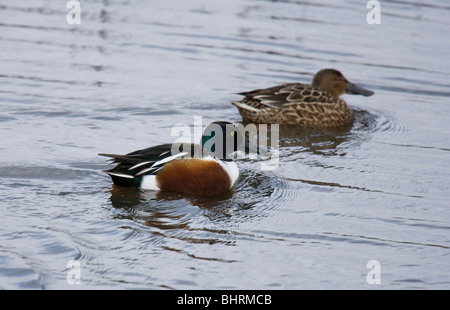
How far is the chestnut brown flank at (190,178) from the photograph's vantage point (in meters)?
7.06

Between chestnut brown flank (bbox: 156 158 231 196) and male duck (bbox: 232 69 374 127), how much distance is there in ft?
9.39

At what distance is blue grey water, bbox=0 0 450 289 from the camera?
5566 mm

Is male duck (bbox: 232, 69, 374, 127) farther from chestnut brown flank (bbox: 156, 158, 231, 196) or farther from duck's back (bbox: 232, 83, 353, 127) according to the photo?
chestnut brown flank (bbox: 156, 158, 231, 196)

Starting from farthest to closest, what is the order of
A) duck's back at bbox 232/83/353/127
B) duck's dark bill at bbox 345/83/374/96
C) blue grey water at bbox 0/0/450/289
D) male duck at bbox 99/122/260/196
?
duck's dark bill at bbox 345/83/374/96
duck's back at bbox 232/83/353/127
male duck at bbox 99/122/260/196
blue grey water at bbox 0/0/450/289

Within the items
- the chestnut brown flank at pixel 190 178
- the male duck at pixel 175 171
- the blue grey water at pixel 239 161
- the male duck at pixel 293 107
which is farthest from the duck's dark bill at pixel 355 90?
the chestnut brown flank at pixel 190 178

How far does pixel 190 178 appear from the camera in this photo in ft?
23.2

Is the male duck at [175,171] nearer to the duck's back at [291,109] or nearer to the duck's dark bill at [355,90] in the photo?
the duck's back at [291,109]

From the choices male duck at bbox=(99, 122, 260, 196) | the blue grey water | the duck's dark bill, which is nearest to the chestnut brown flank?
male duck at bbox=(99, 122, 260, 196)

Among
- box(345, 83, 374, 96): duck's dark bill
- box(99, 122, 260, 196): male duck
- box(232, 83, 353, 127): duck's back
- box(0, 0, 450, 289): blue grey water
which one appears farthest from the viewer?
box(345, 83, 374, 96): duck's dark bill

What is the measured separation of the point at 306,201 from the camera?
23.1 ft

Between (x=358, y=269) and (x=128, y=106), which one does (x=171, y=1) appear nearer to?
(x=128, y=106)

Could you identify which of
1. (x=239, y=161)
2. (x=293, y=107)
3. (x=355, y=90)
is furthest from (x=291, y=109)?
(x=239, y=161)

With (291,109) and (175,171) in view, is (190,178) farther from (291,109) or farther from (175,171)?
(291,109)

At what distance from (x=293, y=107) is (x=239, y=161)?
1.99m
